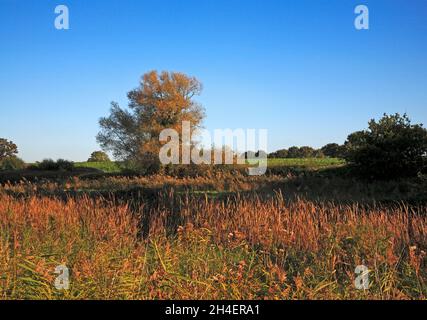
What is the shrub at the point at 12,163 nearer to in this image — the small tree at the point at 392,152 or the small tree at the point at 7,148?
the small tree at the point at 7,148

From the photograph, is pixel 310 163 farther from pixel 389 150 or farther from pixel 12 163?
pixel 12 163

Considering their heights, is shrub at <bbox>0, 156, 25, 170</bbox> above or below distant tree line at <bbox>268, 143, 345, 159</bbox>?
below

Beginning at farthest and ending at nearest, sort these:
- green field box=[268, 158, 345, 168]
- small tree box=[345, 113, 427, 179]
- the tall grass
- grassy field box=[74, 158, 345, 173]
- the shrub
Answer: the shrub
grassy field box=[74, 158, 345, 173]
green field box=[268, 158, 345, 168]
small tree box=[345, 113, 427, 179]
the tall grass

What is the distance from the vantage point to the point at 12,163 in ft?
130

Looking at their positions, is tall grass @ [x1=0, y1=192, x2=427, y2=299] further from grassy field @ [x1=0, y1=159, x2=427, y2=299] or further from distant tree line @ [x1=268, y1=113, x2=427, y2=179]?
distant tree line @ [x1=268, y1=113, x2=427, y2=179]

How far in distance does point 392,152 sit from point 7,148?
126 feet

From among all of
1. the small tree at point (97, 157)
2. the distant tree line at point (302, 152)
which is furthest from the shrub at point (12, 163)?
the distant tree line at point (302, 152)

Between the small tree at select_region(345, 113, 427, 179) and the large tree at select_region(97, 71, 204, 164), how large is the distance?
53.1ft

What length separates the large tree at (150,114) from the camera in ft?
108

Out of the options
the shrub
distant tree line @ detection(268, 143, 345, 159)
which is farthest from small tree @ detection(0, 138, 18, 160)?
distant tree line @ detection(268, 143, 345, 159)

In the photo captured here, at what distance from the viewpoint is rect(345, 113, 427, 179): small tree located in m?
19.7

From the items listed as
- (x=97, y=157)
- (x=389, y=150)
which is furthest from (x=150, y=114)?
(x=97, y=157)
